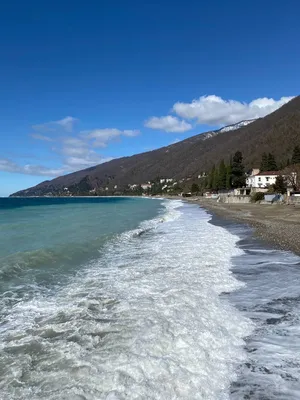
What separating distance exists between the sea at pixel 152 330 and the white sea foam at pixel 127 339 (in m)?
0.02

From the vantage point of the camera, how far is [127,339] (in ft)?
19.1

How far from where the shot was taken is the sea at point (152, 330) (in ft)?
14.5

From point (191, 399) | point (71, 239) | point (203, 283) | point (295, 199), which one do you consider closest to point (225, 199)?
point (295, 199)

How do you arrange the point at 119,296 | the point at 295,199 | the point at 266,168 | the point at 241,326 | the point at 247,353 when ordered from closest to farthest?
the point at 247,353 → the point at 241,326 → the point at 119,296 → the point at 295,199 → the point at 266,168

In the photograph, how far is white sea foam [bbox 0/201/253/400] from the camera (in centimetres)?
441

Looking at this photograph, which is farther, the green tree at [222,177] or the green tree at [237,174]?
the green tree at [222,177]

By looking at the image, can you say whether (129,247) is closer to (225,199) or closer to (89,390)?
(89,390)

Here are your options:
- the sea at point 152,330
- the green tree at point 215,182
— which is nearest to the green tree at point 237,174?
the green tree at point 215,182

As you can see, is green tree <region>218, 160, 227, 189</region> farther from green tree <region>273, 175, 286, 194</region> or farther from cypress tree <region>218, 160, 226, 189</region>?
green tree <region>273, 175, 286, 194</region>

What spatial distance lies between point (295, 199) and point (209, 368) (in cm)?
5343

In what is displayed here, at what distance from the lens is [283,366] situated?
16.0 feet

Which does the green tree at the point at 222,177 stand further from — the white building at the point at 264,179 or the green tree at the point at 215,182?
the white building at the point at 264,179

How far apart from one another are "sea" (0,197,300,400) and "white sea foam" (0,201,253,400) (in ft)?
0.07

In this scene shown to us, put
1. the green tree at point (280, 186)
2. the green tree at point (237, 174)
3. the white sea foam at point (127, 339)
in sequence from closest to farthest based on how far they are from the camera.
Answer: the white sea foam at point (127, 339)
the green tree at point (280, 186)
the green tree at point (237, 174)
